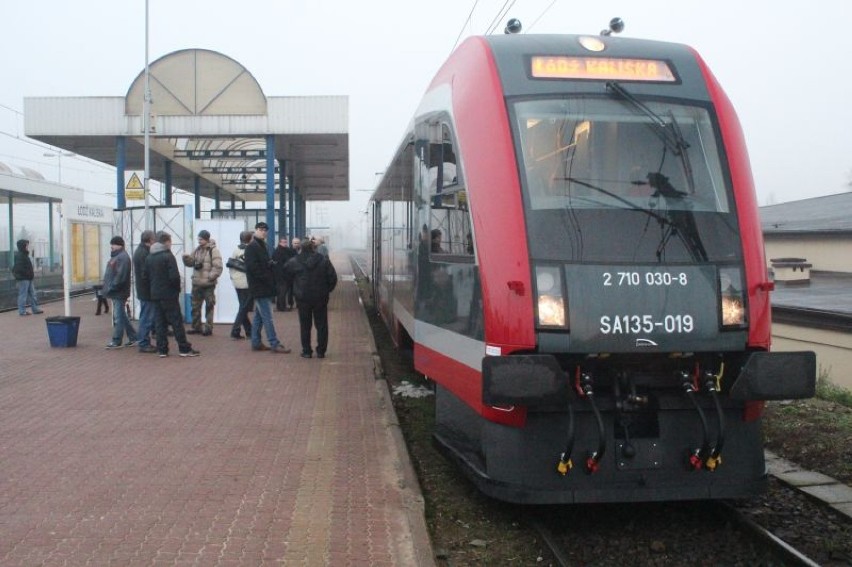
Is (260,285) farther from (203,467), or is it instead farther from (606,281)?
(606,281)

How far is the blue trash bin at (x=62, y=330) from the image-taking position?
43.9ft

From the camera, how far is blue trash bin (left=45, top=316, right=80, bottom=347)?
43.9 ft

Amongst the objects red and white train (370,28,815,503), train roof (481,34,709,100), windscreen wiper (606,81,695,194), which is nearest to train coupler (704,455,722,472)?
red and white train (370,28,815,503)

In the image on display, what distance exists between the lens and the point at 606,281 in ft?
17.4

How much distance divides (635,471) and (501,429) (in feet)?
2.79

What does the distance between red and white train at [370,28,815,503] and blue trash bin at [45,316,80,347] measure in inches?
358

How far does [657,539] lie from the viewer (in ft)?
18.2

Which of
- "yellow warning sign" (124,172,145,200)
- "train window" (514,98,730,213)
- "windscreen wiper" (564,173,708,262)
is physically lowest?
"windscreen wiper" (564,173,708,262)

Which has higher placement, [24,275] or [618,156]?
[618,156]

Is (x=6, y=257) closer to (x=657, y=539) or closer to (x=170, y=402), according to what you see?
(x=170, y=402)

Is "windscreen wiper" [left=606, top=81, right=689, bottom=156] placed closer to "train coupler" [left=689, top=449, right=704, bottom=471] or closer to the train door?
the train door

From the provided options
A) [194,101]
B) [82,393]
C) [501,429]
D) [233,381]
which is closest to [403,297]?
[233,381]

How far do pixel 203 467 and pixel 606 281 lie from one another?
335cm

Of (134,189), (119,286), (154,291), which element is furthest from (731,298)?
(134,189)
